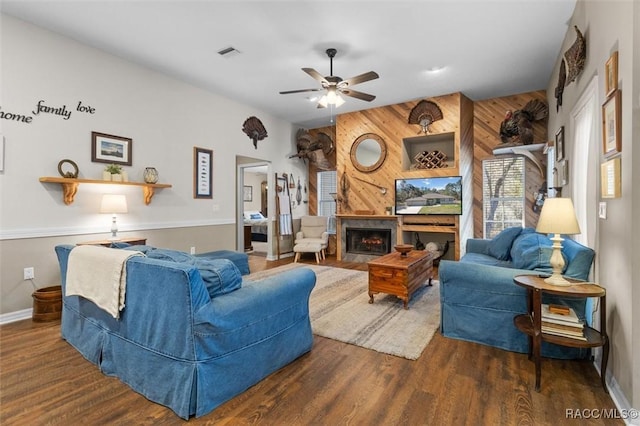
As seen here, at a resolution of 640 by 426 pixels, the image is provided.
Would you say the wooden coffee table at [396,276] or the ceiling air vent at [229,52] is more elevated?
the ceiling air vent at [229,52]

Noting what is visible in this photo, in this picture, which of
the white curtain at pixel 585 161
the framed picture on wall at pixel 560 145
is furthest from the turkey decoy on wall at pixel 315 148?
the white curtain at pixel 585 161

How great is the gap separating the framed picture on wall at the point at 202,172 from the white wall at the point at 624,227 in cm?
512

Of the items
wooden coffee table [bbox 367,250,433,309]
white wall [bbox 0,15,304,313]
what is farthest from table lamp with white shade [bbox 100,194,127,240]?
wooden coffee table [bbox 367,250,433,309]

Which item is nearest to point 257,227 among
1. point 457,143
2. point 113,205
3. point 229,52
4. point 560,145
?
point 113,205

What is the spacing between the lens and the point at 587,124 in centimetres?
292

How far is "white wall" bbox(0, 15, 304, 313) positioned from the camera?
10.7ft

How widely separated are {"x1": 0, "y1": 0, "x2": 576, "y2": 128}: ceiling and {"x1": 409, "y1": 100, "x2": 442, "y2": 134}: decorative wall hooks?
0.54 m

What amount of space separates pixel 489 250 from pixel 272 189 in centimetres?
450

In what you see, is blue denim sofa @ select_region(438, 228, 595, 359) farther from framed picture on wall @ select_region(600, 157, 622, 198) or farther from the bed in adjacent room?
the bed in adjacent room

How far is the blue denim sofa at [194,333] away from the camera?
5.75 feet

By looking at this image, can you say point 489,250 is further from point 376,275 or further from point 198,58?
point 198,58

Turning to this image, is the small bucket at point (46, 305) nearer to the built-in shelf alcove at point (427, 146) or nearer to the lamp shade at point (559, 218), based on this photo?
the lamp shade at point (559, 218)

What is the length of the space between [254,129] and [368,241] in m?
3.37

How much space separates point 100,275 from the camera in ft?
7.13
